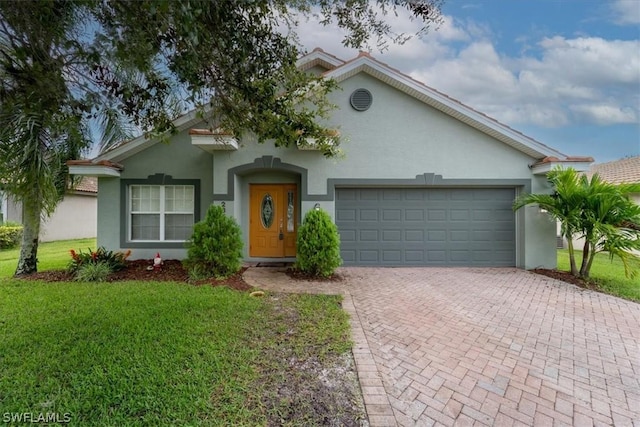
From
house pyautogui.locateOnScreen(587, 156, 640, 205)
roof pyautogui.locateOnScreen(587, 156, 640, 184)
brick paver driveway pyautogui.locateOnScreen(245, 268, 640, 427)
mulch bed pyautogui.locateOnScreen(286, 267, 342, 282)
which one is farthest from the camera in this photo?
roof pyautogui.locateOnScreen(587, 156, 640, 184)

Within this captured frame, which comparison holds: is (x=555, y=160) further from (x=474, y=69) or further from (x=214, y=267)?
(x=214, y=267)

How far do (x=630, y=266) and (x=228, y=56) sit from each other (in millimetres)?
10527

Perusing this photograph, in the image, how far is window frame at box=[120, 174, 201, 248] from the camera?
9.73 meters

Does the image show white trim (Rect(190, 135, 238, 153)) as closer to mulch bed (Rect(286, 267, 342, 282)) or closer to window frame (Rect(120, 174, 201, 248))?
window frame (Rect(120, 174, 201, 248))

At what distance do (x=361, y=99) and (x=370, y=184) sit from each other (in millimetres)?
2739

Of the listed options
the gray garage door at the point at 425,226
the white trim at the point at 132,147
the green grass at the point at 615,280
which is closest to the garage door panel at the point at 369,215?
the gray garage door at the point at 425,226

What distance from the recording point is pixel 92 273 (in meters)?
7.65

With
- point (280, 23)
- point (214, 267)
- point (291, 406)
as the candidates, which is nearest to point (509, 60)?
point (280, 23)

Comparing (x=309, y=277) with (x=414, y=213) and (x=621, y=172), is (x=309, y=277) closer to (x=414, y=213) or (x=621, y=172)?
(x=414, y=213)

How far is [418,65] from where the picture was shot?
10.1 m

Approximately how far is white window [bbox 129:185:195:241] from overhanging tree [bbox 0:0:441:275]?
504 cm

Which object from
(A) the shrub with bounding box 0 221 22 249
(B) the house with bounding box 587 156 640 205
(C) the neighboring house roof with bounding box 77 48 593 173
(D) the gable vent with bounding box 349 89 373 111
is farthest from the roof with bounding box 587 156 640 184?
(A) the shrub with bounding box 0 221 22 249

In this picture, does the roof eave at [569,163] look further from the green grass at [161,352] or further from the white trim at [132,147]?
the white trim at [132,147]

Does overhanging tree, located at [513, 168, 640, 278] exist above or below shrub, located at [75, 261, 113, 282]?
above
